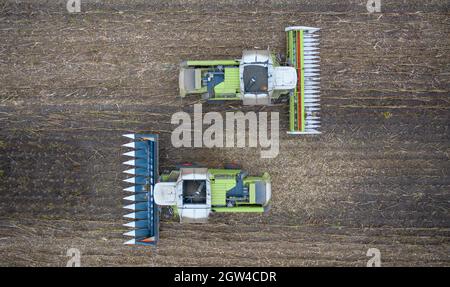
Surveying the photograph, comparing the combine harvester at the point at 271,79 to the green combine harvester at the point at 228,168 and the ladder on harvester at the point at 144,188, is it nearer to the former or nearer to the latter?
the green combine harvester at the point at 228,168

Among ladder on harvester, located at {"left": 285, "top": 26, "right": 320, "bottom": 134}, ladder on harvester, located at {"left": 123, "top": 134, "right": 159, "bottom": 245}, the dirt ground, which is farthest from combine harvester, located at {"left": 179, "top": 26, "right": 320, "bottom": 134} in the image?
ladder on harvester, located at {"left": 123, "top": 134, "right": 159, "bottom": 245}

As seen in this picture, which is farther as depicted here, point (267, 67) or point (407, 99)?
point (407, 99)

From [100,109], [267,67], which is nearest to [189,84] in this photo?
[267,67]

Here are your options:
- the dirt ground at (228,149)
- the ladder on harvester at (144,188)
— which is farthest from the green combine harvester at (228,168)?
the dirt ground at (228,149)

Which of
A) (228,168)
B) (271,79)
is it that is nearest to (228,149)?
(228,168)

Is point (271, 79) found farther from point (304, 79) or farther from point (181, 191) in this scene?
point (181, 191)

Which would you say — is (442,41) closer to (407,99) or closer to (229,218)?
(407,99)
